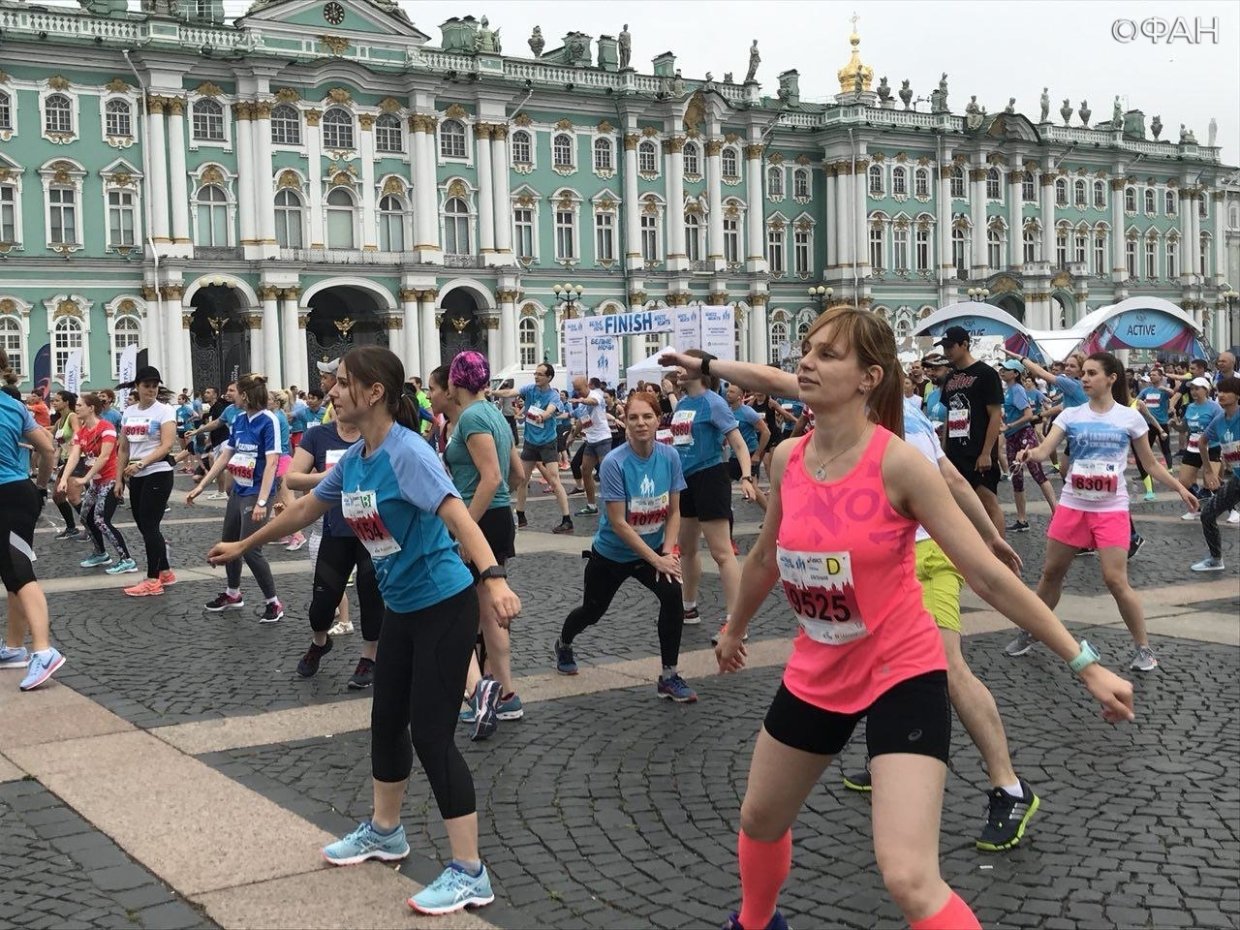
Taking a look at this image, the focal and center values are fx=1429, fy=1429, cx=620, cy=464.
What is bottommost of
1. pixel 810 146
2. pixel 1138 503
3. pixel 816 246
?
pixel 1138 503

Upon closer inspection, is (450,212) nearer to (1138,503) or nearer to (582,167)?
(582,167)

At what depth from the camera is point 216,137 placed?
46281 mm

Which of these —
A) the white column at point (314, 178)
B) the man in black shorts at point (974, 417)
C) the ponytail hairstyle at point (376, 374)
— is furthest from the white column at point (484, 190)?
the ponytail hairstyle at point (376, 374)

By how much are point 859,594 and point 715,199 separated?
55140mm

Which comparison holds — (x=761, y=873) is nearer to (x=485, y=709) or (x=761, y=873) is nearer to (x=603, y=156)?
(x=485, y=709)

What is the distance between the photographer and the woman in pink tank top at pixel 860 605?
347cm

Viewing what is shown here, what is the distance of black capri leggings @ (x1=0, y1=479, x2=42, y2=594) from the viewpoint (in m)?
8.03

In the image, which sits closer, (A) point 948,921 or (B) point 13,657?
(A) point 948,921

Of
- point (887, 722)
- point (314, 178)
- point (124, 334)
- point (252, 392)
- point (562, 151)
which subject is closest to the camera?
point (887, 722)

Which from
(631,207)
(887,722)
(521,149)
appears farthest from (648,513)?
(631,207)

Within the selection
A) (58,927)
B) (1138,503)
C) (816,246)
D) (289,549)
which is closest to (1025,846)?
(58,927)

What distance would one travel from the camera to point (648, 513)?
7684 mm

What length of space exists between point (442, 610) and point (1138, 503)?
16.6 metres

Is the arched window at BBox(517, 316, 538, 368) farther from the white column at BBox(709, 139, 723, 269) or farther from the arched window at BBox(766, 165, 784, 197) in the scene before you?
the arched window at BBox(766, 165, 784, 197)
